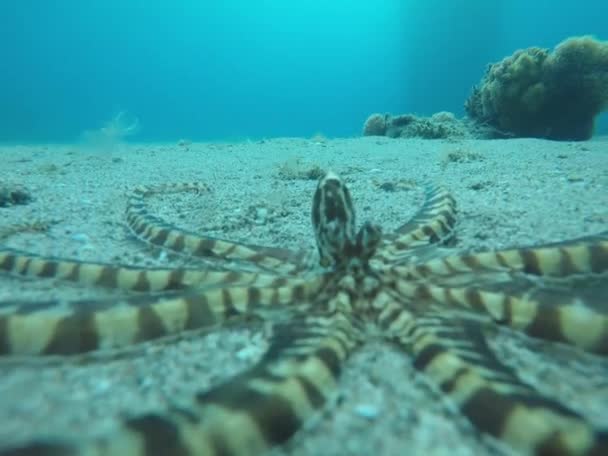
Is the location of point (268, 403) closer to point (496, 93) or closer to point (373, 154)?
point (373, 154)

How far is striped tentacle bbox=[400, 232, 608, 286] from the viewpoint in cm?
227

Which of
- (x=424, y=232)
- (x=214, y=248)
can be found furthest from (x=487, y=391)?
(x=214, y=248)

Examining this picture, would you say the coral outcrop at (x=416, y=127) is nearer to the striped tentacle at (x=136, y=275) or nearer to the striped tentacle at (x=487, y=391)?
the striped tentacle at (x=136, y=275)

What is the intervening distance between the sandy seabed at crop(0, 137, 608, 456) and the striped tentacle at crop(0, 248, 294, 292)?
0.27 feet

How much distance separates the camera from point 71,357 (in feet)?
6.25

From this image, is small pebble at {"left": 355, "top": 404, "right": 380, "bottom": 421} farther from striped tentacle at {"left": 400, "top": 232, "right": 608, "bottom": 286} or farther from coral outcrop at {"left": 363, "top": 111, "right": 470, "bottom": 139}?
coral outcrop at {"left": 363, "top": 111, "right": 470, "bottom": 139}

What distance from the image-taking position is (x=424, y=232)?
321 cm

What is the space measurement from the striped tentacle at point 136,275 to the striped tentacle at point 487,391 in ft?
2.35

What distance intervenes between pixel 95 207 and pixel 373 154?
6.94 m

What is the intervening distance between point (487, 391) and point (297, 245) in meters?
2.51

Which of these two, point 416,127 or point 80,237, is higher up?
point 416,127

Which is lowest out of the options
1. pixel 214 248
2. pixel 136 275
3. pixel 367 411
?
pixel 367 411

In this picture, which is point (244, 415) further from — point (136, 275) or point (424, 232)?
point (424, 232)

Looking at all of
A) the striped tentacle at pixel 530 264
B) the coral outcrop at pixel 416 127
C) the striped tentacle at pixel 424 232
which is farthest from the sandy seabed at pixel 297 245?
the coral outcrop at pixel 416 127
